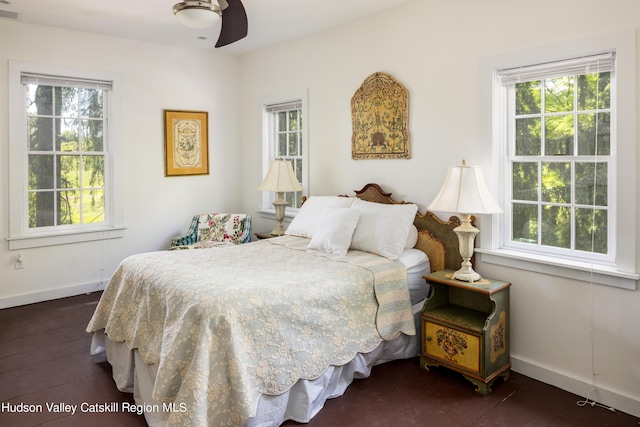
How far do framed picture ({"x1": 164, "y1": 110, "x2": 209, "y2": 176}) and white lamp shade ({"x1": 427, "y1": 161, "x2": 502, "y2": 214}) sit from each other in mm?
3439

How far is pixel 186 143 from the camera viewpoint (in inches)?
215

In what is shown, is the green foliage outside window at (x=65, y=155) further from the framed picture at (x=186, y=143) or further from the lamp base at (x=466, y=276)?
the lamp base at (x=466, y=276)

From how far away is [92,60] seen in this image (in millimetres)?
4754

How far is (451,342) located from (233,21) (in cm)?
249

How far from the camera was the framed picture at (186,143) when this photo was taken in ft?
17.4

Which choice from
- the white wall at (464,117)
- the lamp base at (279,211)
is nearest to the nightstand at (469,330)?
the white wall at (464,117)

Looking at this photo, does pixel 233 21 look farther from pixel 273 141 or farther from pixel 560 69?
pixel 273 141

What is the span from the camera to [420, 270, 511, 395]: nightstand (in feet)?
9.21

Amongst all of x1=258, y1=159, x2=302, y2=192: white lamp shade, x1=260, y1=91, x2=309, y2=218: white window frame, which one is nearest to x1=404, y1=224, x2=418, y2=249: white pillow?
x1=258, y1=159, x2=302, y2=192: white lamp shade

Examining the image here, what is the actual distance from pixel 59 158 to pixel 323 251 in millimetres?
3120

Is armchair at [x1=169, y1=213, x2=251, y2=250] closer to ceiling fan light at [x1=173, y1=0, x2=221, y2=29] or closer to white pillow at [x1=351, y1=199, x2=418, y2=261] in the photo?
white pillow at [x1=351, y1=199, x2=418, y2=261]

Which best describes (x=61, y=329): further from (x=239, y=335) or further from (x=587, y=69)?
(x=587, y=69)

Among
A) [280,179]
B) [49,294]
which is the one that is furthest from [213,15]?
[49,294]

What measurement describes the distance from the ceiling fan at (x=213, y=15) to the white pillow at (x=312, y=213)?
167 cm
